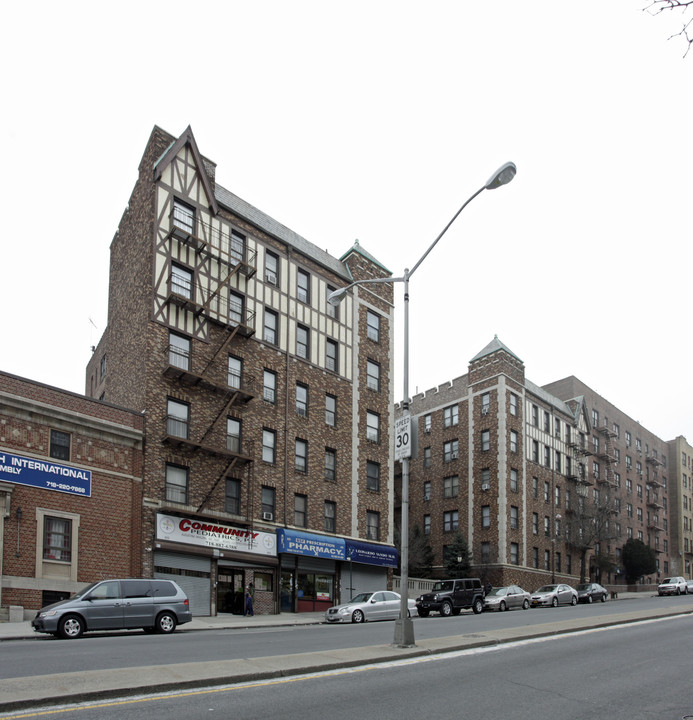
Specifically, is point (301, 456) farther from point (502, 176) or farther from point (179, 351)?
point (502, 176)

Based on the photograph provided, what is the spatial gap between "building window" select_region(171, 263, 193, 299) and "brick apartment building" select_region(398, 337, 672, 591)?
77.8 ft

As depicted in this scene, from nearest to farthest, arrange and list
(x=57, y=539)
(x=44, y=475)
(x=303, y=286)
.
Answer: (x=44, y=475) → (x=57, y=539) → (x=303, y=286)

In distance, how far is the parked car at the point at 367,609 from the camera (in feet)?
98.5

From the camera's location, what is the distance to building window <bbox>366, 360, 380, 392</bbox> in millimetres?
43188

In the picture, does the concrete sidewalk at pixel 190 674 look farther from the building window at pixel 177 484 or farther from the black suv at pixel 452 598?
the black suv at pixel 452 598

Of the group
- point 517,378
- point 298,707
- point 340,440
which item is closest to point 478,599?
point 340,440

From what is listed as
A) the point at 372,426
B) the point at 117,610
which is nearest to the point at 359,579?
the point at 372,426

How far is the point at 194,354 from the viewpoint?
3347 centimetres

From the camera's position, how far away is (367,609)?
30.6 metres

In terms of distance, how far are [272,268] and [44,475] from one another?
15883 millimetres

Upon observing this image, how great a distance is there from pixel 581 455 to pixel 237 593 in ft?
128

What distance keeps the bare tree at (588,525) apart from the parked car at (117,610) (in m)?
41.8

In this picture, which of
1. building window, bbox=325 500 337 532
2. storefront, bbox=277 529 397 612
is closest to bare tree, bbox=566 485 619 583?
storefront, bbox=277 529 397 612

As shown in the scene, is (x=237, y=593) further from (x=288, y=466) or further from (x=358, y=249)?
(x=358, y=249)
